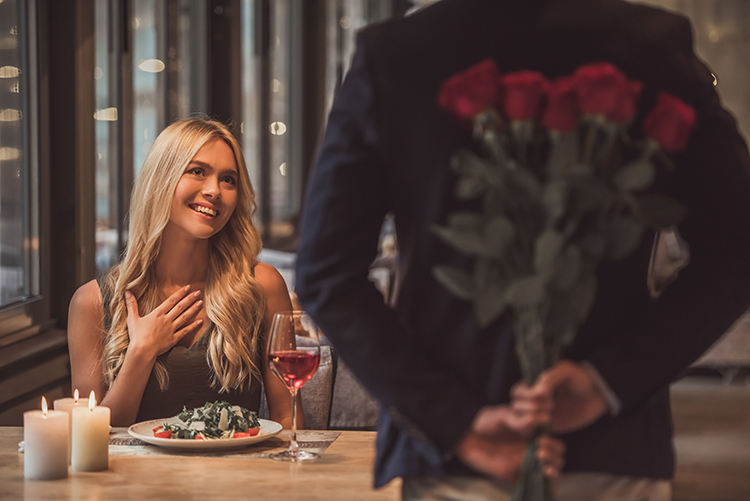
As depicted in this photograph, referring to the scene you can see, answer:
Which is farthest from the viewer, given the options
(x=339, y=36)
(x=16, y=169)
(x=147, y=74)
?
(x=339, y=36)

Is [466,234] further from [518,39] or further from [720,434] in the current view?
[720,434]

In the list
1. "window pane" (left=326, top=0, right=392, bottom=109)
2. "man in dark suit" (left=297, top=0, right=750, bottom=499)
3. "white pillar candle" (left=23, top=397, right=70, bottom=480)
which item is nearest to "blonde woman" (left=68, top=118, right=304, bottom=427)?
"white pillar candle" (left=23, top=397, right=70, bottom=480)

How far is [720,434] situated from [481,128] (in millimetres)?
4632

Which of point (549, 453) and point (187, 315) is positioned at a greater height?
point (549, 453)

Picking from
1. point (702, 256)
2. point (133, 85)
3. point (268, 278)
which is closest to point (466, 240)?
point (702, 256)

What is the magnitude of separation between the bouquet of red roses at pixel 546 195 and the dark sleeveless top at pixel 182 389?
142 cm

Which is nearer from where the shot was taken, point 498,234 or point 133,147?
point 498,234

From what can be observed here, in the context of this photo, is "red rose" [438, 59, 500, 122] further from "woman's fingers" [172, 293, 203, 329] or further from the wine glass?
"woman's fingers" [172, 293, 203, 329]

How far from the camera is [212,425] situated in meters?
1.58

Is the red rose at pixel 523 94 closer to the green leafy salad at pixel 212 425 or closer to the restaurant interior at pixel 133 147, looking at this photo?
the restaurant interior at pixel 133 147

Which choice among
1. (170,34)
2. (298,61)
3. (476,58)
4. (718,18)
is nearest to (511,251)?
(476,58)

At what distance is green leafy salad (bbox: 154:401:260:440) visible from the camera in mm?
1574

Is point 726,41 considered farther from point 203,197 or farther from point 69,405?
point 69,405

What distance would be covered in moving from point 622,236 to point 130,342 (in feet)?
5.14
